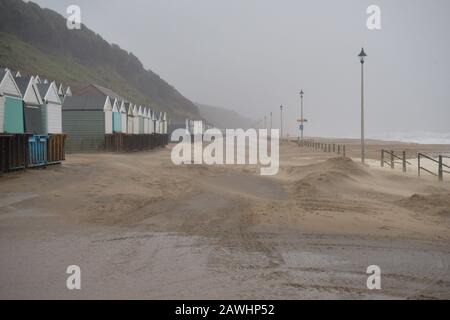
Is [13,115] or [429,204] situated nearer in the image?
[429,204]

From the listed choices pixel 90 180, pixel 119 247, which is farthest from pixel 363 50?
pixel 119 247

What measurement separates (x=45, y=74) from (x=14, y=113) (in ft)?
293

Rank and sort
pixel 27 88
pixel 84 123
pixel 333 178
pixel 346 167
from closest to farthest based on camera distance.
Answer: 1. pixel 333 178
2. pixel 27 88
3. pixel 346 167
4. pixel 84 123

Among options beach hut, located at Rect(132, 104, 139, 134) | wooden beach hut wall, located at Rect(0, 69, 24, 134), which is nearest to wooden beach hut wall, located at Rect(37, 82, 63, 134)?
wooden beach hut wall, located at Rect(0, 69, 24, 134)

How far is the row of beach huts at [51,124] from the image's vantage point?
1806 cm

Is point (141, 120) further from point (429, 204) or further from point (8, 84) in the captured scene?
point (429, 204)

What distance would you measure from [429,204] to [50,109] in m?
18.9

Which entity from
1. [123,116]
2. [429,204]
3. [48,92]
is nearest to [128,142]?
[123,116]

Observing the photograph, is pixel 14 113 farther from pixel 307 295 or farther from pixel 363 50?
pixel 363 50

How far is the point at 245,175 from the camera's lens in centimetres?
2098

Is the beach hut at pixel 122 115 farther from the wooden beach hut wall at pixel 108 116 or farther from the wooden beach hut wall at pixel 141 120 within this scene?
the wooden beach hut wall at pixel 141 120

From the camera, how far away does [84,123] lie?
36.0m

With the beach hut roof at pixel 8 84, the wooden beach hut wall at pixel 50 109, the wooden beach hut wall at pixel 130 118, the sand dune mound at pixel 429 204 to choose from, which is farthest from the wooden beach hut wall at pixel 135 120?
the sand dune mound at pixel 429 204
